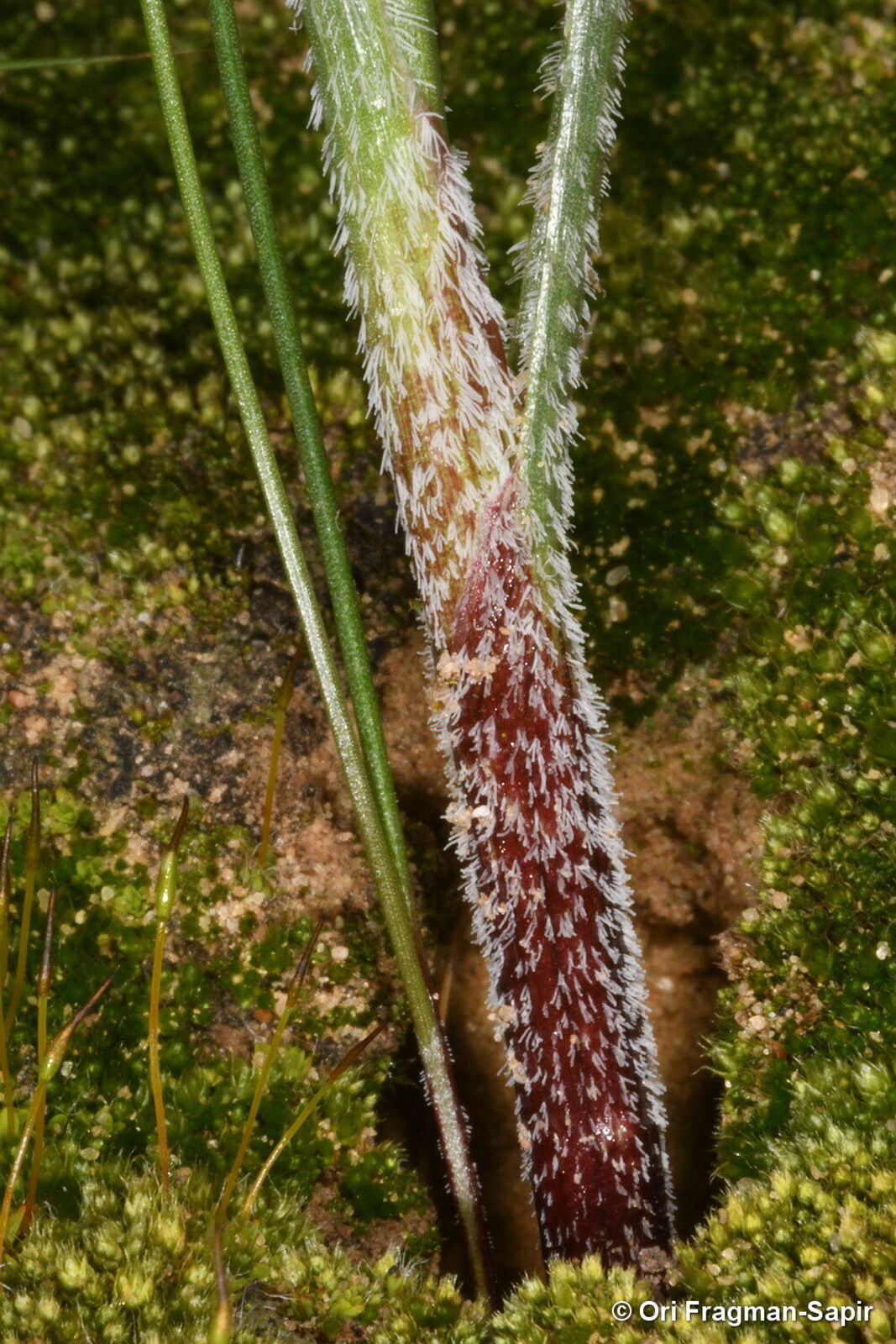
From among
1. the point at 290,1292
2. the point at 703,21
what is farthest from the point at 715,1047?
the point at 703,21

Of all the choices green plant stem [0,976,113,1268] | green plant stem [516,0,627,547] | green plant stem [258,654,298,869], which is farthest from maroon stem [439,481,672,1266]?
green plant stem [0,976,113,1268]

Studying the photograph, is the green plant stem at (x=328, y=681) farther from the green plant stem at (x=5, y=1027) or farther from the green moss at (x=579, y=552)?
the green plant stem at (x=5, y=1027)

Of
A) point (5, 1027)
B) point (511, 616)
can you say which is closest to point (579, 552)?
point (511, 616)

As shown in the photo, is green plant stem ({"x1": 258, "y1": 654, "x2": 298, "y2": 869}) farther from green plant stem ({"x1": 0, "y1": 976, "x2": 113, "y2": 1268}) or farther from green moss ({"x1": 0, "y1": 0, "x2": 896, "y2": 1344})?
green plant stem ({"x1": 0, "y1": 976, "x2": 113, "y2": 1268})

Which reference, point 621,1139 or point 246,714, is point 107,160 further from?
point 621,1139

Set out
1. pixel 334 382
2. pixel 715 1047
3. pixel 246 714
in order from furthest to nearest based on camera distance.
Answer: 1. pixel 334 382
2. pixel 246 714
3. pixel 715 1047

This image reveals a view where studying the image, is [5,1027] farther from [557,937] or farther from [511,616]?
[511,616]

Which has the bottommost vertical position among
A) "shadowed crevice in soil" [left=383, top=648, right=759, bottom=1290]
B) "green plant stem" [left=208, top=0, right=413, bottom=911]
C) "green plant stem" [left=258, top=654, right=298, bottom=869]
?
"shadowed crevice in soil" [left=383, top=648, right=759, bottom=1290]
